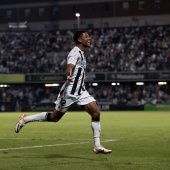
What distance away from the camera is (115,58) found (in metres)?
62.9

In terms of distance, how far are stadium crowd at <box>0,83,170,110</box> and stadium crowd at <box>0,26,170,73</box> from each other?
2.25 m

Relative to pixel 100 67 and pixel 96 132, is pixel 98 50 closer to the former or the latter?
pixel 100 67

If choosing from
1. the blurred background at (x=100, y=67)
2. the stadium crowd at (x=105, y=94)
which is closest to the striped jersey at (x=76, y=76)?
the blurred background at (x=100, y=67)

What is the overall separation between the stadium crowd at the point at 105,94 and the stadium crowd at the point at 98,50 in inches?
88.5

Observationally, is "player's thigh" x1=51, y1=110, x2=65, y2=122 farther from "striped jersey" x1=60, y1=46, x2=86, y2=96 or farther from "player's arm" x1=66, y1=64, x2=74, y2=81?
"player's arm" x1=66, y1=64, x2=74, y2=81

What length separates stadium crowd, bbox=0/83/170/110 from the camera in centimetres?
5981

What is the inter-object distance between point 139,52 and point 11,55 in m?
14.2

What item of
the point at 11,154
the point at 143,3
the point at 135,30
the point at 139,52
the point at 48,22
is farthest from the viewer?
the point at 48,22

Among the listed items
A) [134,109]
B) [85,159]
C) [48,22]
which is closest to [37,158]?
[85,159]

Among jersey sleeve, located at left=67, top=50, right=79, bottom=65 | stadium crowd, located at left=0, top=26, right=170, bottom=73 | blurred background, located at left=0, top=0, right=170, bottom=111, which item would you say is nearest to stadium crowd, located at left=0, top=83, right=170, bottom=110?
blurred background, located at left=0, top=0, right=170, bottom=111

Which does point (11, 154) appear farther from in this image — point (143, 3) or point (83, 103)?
point (143, 3)

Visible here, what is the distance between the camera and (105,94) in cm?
6253

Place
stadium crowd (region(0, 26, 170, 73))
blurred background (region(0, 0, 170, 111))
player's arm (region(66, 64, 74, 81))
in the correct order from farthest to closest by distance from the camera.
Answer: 1. stadium crowd (region(0, 26, 170, 73))
2. blurred background (region(0, 0, 170, 111))
3. player's arm (region(66, 64, 74, 81))

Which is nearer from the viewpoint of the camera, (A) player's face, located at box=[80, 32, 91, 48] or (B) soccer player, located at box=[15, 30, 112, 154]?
(B) soccer player, located at box=[15, 30, 112, 154]
